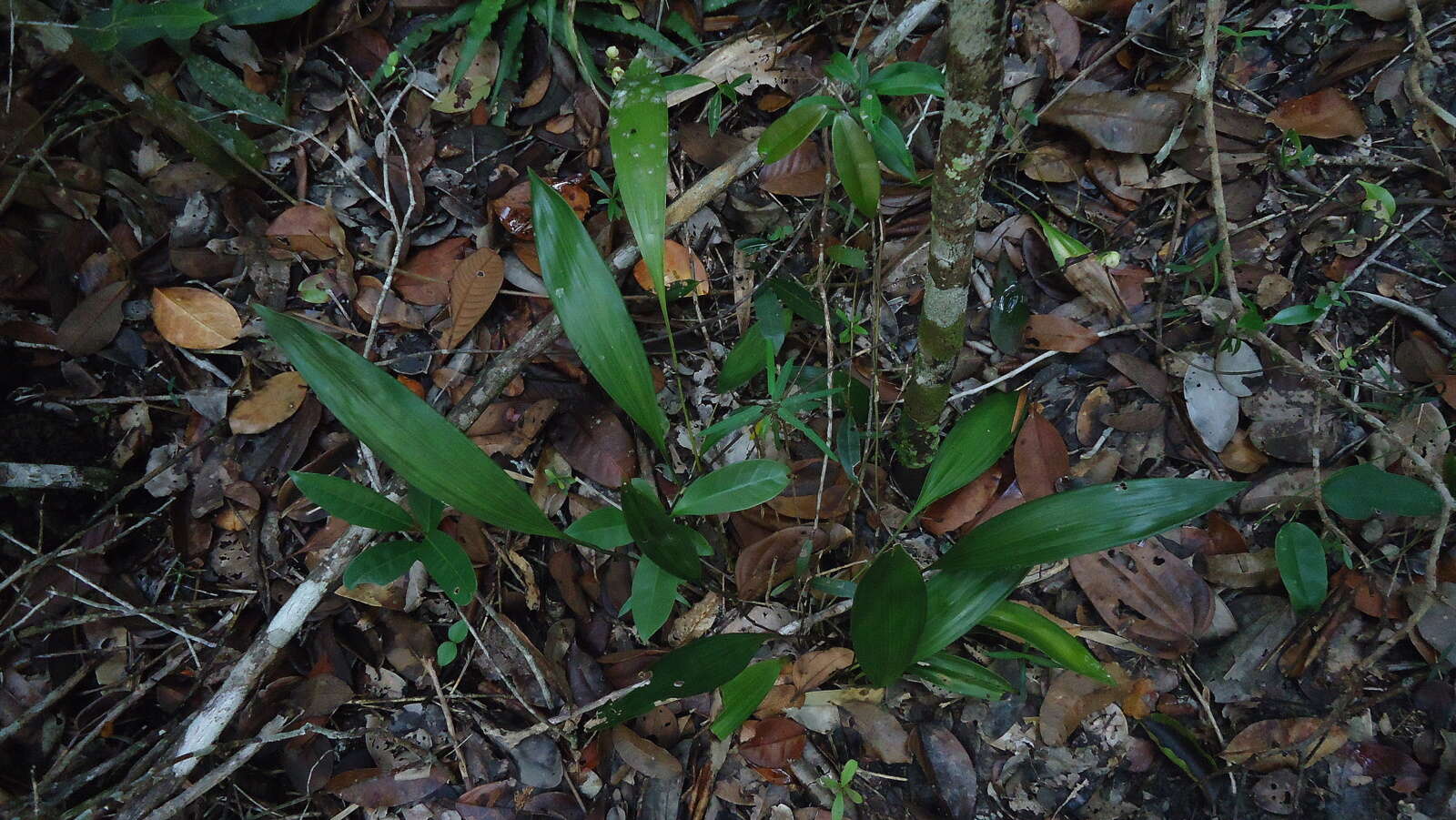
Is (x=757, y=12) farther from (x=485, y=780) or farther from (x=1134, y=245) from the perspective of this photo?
(x=485, y=780)

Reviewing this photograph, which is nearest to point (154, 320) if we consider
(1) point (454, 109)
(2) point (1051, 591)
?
(1) point (454, 109)

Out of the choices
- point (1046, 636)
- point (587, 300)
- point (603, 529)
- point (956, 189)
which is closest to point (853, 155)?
point (956, 189)

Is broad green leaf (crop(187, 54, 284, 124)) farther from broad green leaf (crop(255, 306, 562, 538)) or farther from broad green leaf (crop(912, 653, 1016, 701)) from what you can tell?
broad green leaf (crop(912, 653, 1016, 701))

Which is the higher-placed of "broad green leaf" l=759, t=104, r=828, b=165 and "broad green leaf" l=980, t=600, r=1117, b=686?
"broad green leaf" l=759, t=104, r=828, b=165

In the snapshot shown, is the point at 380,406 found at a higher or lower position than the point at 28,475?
higher

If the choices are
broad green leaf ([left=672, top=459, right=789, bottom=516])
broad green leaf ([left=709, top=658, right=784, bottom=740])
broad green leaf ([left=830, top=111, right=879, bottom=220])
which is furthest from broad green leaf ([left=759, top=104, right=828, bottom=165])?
broad green leaf ([left=709, top=658, right=784, bottom=740])

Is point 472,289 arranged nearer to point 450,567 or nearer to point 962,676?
point 450,567
